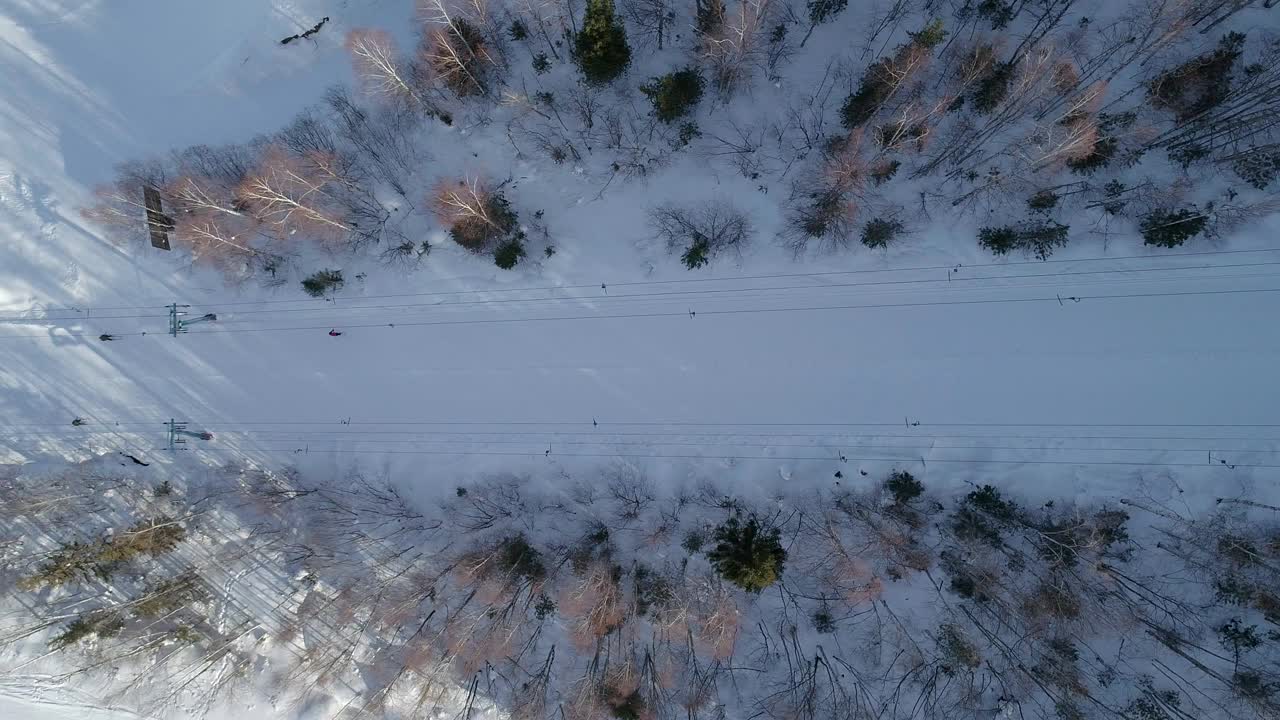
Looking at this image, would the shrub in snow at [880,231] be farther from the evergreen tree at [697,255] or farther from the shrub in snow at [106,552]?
the shrub in snow at [106,552]

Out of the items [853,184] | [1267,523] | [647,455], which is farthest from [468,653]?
[1267,523]

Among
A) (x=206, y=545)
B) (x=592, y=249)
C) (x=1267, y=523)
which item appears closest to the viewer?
(x=1267, y=523)

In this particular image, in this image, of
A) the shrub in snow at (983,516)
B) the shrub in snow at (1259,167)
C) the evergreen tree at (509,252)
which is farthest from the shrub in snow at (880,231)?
the evergreen tree at (509,252)

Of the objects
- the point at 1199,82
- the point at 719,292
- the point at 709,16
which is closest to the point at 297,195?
the point at 719,292

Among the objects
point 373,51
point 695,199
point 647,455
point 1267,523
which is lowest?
point 647,455

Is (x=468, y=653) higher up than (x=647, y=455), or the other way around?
(x=647, y=455)

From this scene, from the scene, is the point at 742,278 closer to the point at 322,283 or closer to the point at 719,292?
the point at 719,292

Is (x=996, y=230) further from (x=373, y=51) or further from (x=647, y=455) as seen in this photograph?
(x=373, y=51)
